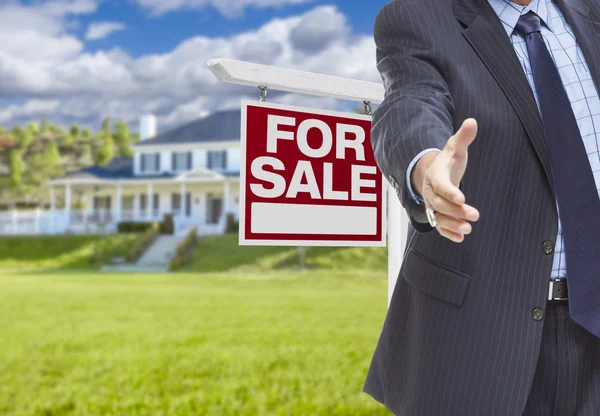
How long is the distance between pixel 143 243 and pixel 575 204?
27094 millimetres

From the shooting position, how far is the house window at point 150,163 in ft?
115

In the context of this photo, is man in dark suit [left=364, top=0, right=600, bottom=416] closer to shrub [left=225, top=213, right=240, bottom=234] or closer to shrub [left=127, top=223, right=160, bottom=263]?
shrub [left=127, top=223, right=160, bottom=263]

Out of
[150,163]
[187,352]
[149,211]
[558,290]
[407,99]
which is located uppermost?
[150,163]

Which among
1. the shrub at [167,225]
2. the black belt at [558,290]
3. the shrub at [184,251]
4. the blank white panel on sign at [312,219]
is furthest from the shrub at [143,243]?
the black belt at [558,290]

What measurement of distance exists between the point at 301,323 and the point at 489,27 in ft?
28.4

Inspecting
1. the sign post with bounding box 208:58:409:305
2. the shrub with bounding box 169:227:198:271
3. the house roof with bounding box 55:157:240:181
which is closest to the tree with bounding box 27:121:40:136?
the house roof with bounding box 55:157:240:181

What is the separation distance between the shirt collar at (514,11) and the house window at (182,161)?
33.4 meters

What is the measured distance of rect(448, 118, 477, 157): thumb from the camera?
0.89 metres

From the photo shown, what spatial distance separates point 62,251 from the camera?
27953mm

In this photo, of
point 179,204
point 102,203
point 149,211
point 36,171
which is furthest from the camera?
point 36,171

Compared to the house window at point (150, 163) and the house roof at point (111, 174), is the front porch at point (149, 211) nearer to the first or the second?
the house roof at point (111, 174)

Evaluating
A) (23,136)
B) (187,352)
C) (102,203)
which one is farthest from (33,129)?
(187,352)

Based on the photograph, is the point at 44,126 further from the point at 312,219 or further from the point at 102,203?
the point at 312,219

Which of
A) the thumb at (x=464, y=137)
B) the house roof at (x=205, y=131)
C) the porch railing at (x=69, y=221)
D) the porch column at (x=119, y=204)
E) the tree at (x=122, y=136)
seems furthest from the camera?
the tree at (x=122, y=136)
